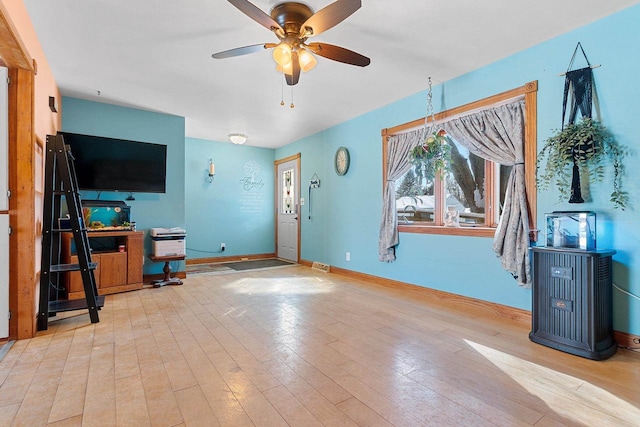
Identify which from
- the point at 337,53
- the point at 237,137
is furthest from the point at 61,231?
the point at 237,137

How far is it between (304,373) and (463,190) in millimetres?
2624

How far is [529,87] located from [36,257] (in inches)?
177

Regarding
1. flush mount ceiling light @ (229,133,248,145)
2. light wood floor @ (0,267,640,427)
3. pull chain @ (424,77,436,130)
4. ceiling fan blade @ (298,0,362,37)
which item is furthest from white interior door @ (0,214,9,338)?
pull chain @ (424,77,436,130)

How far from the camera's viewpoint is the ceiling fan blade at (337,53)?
234cm

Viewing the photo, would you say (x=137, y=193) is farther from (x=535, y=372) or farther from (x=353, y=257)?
(x=535, y=372)

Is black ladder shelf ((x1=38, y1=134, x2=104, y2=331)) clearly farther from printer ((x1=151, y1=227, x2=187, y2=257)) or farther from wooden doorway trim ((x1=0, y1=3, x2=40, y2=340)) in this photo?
printer ((x1=151, y1=227, x2=187, y2=257))

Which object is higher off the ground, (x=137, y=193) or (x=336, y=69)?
(x=336, y=69)

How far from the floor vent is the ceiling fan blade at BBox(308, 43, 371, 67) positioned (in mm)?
3495

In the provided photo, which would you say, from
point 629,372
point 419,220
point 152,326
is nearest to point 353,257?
point 419,220

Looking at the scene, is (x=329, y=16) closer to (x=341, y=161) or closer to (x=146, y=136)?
(x=341, y=161)

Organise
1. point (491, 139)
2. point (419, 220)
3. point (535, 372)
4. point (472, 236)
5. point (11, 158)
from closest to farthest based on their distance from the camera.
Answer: point (535, 372)
point (11, 158)
point (491, 139)
point (472, 236)
point (419, 220)

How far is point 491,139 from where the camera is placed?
3057 millimetres

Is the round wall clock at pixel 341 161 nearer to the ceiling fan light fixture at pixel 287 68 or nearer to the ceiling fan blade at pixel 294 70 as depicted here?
the ceiling fan blade at pixel 294 70

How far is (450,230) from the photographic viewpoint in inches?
137
